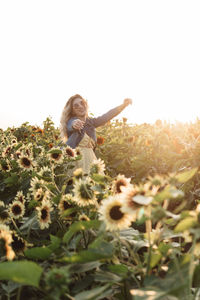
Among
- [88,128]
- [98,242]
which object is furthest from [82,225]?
[88,128]

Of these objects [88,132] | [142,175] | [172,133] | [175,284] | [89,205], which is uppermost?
[88,132]

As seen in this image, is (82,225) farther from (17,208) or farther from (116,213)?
(17,208)

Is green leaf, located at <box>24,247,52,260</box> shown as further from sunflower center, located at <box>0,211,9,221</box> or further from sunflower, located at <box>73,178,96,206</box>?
sunflower center, located at <box>0,211,9,221</box>

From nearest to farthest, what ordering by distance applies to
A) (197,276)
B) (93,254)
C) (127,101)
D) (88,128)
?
(93,254)
(197,276)
(88,128)
(127,101)

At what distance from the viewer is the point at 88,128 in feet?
16.5

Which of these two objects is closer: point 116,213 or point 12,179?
point 116,213

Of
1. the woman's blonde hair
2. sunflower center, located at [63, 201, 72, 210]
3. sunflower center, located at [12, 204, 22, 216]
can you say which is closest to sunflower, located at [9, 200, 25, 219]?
sunflower center, located at [12, 204, 22, 216]

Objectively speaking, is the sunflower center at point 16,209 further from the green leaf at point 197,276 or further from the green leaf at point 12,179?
the green leaf at point 197,276

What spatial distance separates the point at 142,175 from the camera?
14.1ft

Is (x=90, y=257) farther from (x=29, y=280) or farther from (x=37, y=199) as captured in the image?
(x=37, y=199)

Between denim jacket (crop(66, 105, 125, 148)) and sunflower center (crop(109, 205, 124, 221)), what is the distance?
3.48 m

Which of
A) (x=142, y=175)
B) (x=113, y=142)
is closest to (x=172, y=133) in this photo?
(x=142, y=175)

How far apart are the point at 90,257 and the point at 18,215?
895 mm

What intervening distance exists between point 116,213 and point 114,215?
0.4 inches
